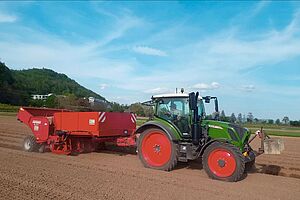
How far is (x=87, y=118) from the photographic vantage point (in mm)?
10945

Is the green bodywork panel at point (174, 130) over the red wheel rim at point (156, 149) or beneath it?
over

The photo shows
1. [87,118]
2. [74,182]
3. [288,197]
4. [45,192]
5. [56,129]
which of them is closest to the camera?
[45,192]

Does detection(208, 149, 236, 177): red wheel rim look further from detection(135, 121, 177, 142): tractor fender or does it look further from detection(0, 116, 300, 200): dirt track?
detection(135, 121, 177, 142): tractor fender

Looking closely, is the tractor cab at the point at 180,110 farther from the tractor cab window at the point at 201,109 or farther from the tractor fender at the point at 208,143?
the tractor fender at the point at 208,143

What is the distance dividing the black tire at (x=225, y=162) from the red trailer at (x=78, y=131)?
306cm

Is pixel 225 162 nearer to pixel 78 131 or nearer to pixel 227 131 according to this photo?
pixel 227 131

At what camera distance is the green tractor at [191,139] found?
25.4 ft

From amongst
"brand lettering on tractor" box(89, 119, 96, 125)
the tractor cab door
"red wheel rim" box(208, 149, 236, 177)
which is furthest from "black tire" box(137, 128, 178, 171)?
"brand lettering on tractor" box(89, 119, 96, 125)

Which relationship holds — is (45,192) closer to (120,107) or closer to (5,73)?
(120,107)

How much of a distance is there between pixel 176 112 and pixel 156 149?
114 cm

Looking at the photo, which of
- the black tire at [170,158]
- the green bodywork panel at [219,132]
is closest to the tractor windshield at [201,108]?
the green bodywork panel at [219,132]

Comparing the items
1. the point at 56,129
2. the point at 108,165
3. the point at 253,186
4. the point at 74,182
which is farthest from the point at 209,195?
the point at 56,129

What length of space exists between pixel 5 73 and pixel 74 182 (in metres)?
98.1

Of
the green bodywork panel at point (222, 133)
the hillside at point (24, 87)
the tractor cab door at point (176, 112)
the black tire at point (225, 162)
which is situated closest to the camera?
the black tire at point (225, 162)
